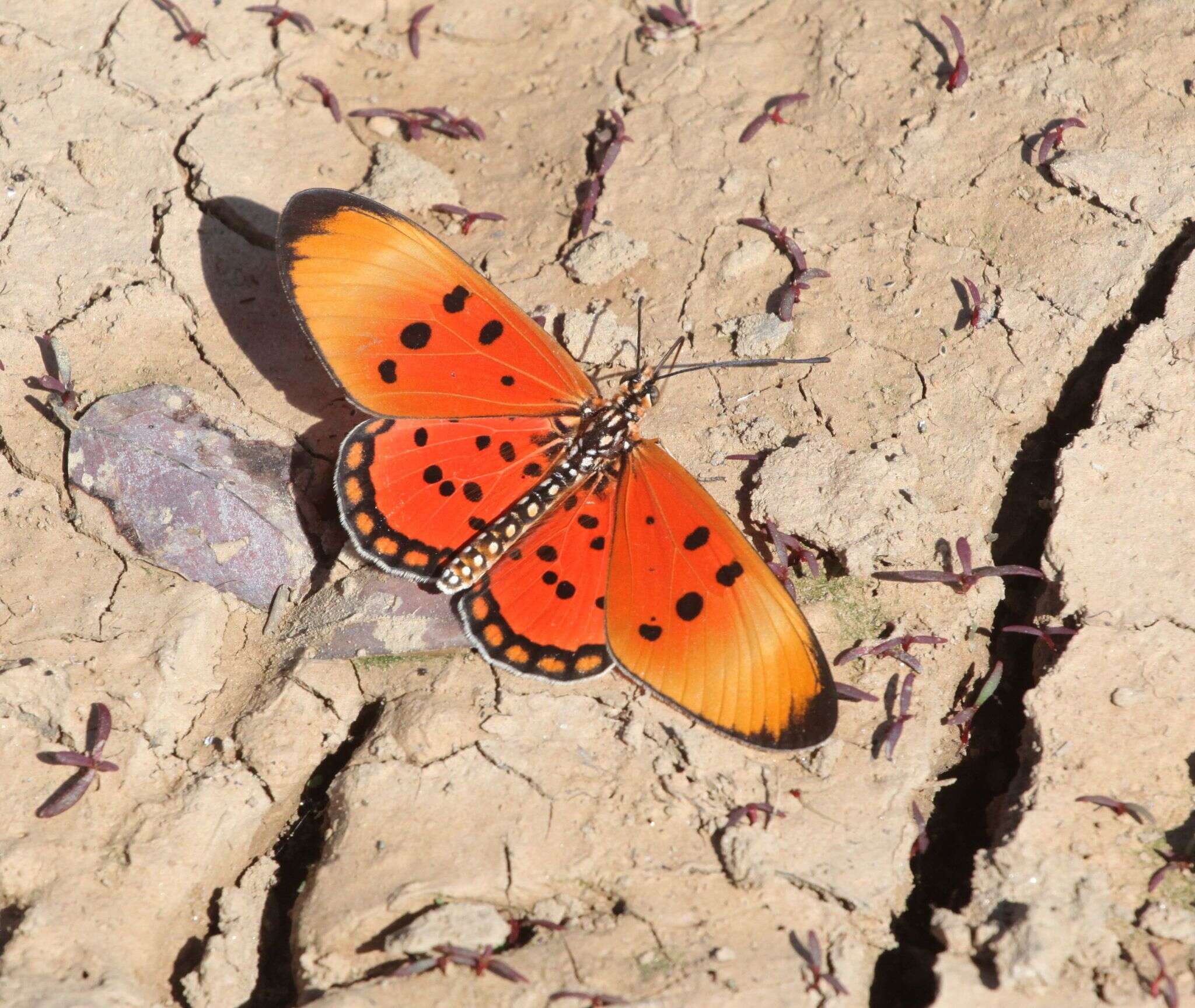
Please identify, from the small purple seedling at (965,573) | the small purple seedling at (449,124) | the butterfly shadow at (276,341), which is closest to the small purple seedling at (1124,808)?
the small purple seedling at (965,573)

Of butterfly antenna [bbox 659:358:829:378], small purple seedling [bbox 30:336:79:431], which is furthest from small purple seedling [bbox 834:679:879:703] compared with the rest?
small purple seedling [bbox 30:336:79:431]

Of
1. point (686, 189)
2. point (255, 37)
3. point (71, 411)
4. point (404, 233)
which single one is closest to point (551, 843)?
point (404, 233)

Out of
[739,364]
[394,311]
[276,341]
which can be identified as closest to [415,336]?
[394,311]

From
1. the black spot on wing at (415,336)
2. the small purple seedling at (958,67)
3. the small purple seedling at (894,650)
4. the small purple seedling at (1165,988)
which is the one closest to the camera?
the small purple seedling at (1165,988)

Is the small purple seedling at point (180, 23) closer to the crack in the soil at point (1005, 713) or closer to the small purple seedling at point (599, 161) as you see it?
the small purple seedling at point (599, 161)

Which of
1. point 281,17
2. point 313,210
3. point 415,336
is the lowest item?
point 415,336

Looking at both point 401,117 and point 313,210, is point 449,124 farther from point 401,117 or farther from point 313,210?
point 313,210

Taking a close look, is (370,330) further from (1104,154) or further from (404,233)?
(1104,154)
